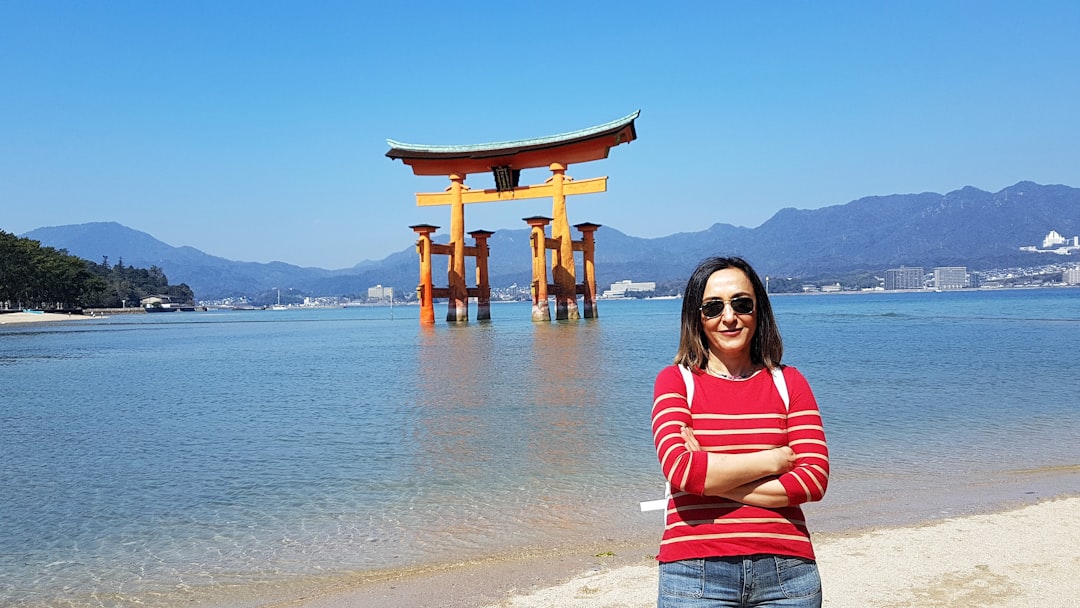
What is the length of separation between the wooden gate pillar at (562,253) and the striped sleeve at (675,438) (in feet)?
122

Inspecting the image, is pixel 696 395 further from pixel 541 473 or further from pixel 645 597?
pixel 541 473

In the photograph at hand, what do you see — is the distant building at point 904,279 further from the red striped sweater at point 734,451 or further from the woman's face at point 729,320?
the red striped sweater at point 734,451

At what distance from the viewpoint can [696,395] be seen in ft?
6.90

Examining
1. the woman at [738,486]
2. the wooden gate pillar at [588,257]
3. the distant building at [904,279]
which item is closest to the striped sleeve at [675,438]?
the woman at [738,486]

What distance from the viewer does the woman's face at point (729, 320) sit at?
220cm

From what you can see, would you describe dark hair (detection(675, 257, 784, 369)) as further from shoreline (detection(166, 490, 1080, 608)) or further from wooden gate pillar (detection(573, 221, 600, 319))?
wooden gate pillar (detection(573, 221, 600, 319))

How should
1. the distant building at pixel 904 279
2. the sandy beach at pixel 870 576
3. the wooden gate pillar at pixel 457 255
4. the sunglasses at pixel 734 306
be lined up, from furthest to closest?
the distant building at pixel 904 279 → the wooden gate pillar at pixel 457 255 → the sandy beach at pixel 870 576 → the sunglasses at pixel 734 306

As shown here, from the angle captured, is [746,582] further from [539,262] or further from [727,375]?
[539,262]

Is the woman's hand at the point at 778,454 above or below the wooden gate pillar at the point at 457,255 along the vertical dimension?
below

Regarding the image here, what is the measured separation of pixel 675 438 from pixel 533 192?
3946cm

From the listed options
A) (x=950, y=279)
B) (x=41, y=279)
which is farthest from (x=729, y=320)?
(x=950, y=279)

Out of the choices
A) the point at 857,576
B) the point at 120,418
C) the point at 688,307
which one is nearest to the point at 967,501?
the point at 857,576

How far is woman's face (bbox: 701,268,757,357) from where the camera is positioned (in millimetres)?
2197

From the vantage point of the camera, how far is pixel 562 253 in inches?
1601
